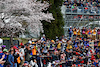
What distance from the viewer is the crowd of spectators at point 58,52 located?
9.88 meters

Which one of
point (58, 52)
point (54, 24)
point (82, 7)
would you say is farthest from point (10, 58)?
point (82, 7)

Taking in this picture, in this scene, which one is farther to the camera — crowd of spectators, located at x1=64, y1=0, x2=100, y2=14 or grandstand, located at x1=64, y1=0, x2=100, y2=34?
crowd of spectators, located at x1=64, y1=0, x2=100, y2=14

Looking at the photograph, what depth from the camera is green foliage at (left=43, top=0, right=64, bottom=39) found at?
1722 centimetres

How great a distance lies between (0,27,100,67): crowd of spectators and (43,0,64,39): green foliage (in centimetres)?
113

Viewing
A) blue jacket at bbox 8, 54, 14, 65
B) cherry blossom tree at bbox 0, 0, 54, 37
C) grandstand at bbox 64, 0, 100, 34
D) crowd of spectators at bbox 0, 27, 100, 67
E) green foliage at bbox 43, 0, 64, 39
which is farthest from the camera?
grandstand at bbox 64, 0, 100, 34

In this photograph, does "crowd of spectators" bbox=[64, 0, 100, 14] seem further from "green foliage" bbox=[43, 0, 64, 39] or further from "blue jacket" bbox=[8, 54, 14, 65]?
"blue jacket" bbox=[8, 54, 14, 65]

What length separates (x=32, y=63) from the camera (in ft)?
37.8

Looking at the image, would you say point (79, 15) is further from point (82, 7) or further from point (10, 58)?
point (10, 58)

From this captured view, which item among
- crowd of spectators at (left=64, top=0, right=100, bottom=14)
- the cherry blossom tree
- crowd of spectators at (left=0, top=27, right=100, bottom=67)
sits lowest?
crowd of spectators at (left=0, top=27, right=100, bottom=67)

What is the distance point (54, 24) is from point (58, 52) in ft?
12.4

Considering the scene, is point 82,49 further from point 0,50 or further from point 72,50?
point 0,50

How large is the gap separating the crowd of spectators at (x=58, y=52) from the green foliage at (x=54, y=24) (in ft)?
3.70

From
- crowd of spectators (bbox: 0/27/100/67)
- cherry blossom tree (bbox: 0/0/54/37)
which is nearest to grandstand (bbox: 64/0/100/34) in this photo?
crowd of spectators (bbox: 0/27/100/67)

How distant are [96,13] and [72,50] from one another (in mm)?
9989
